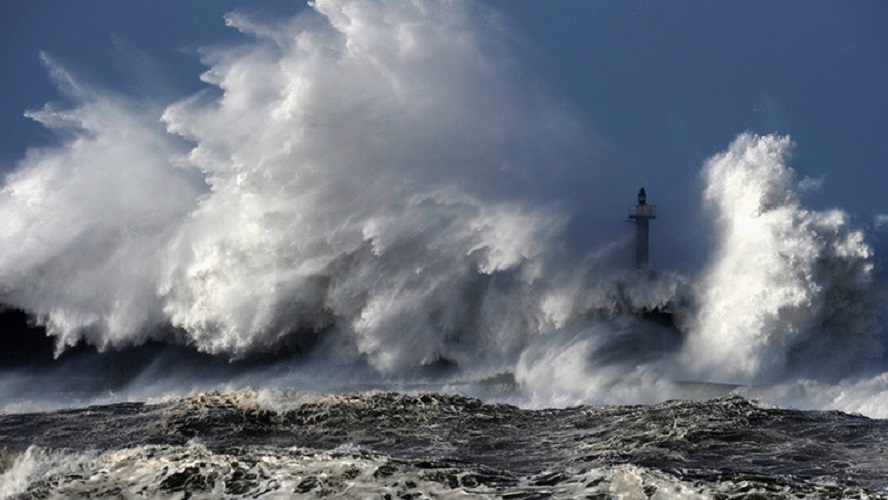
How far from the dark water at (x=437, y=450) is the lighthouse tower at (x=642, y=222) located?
18.1m

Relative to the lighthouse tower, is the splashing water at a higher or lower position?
lower

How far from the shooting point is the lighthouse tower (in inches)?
1374

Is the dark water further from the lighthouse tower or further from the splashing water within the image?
the lighthouse tower

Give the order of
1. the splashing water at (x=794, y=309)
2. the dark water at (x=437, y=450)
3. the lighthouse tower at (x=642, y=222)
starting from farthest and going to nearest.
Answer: the lighthouse tower at (x=642, y=222) → the splashing water at (x=794, y=309) → the dark water at (x=437, y=450)

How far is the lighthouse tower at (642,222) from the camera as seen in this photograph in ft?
114

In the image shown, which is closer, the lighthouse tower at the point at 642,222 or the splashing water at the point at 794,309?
the splashing water at the point at 794,309

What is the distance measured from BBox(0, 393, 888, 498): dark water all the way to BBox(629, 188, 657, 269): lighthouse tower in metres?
18.1

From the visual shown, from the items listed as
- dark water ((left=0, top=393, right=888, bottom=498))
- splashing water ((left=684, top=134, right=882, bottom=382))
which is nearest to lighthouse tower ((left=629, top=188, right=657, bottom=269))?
splashing water ((left=684, top=134, right=882, bottom=382))

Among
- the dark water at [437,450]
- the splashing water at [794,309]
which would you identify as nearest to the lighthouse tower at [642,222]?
the splashing water at [794,309]

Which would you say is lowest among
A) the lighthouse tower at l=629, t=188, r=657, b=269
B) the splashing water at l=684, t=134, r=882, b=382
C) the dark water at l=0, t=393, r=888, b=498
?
the dark water at l=0, t=393, r=888, b=498

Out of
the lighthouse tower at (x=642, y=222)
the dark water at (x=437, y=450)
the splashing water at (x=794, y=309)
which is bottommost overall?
the dark water at (x=437, y=450)

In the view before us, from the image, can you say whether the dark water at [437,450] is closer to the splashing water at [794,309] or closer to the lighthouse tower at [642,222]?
the splashing water at [794,309]

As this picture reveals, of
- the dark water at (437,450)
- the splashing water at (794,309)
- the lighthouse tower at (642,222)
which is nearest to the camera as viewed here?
the dark water at (437,450)

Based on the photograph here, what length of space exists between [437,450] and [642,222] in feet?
81.5
